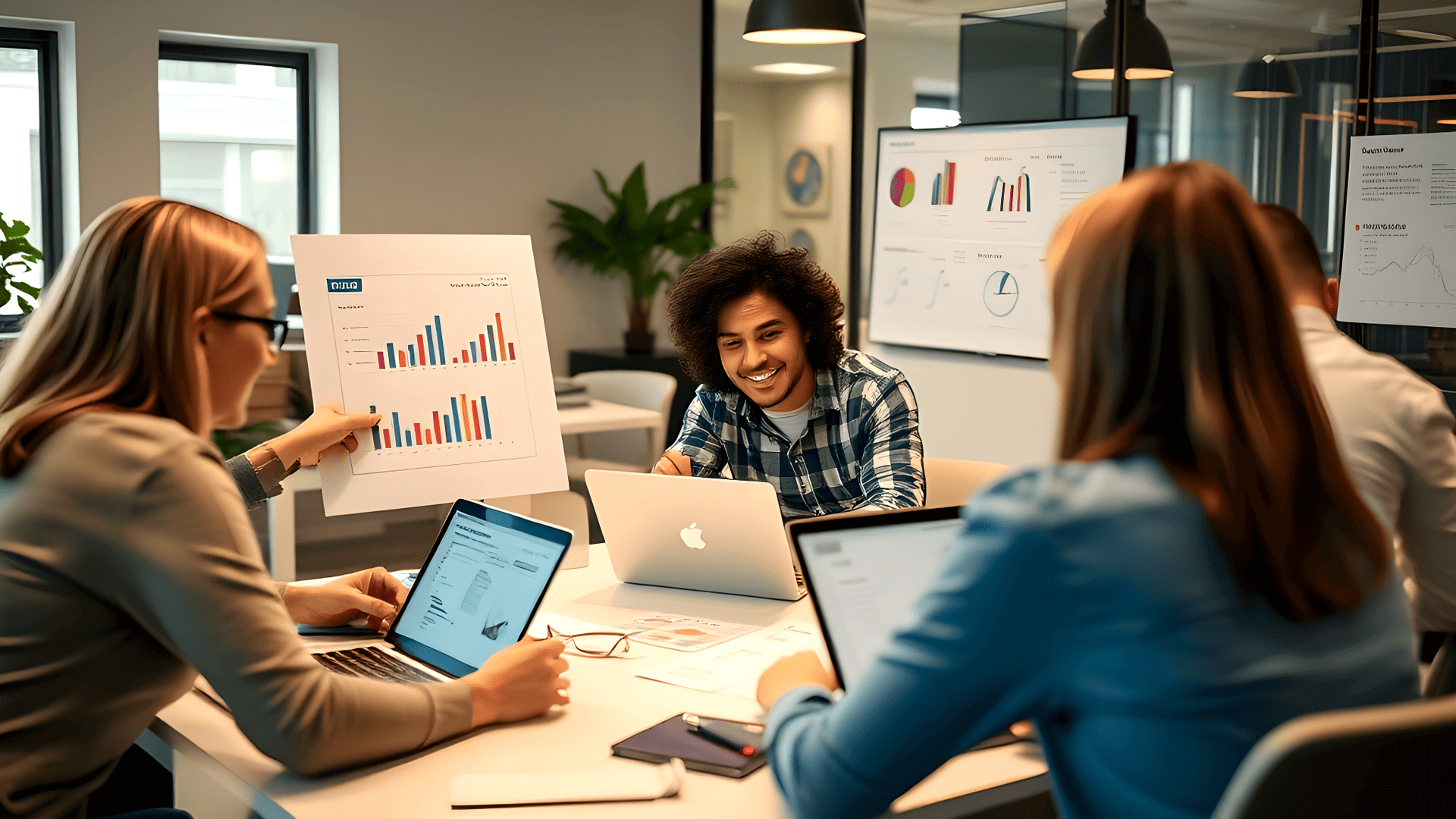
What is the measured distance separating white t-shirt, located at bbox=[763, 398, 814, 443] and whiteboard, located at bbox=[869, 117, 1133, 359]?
187 cm

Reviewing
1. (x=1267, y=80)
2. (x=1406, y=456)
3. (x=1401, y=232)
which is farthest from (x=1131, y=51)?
(x=1406, y=456)

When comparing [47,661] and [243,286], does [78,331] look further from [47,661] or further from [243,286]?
[47,661]

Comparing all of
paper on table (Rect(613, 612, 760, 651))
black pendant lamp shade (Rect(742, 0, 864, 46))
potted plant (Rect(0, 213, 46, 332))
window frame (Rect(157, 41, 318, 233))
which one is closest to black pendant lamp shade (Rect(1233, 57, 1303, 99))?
black pendant lamp shade (Rect(742, 0, 864, 46))

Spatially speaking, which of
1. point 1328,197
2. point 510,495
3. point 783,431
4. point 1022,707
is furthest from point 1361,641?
point 1328,197

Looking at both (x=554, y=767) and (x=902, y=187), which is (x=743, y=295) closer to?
(x=554, y=767)

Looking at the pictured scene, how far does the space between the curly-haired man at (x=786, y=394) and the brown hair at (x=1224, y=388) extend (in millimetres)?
1447

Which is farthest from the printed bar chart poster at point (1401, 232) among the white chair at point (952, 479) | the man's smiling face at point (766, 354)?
the man's smiling face at point (766, 354)

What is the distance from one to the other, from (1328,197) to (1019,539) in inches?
143

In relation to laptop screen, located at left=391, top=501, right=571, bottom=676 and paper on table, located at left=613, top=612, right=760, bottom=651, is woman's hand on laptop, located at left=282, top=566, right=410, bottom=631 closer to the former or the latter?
laptop screen, located at left=391, top=501, right=571, bottom=676

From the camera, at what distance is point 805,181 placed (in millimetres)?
6117

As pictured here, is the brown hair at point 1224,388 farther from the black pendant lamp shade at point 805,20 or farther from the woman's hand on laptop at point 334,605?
the black pendant lamp shade at point 805,20

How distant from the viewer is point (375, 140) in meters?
5.45

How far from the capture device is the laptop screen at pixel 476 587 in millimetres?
1579

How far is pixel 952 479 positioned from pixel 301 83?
4.09 meters
